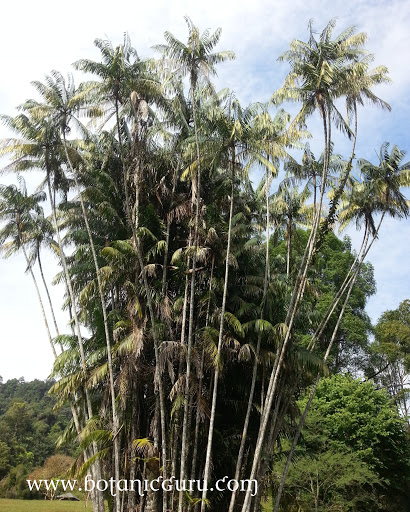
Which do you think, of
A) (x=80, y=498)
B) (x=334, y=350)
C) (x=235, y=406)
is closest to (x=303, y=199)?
(x=235, y=406)

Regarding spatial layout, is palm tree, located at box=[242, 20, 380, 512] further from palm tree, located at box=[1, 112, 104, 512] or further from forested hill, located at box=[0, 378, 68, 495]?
forested hill, located at box=[0, 378, 68, 495]

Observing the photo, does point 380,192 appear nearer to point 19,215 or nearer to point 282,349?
point 282,349

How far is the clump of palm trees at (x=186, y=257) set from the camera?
1202cm

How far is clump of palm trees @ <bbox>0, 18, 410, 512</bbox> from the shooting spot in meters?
12.0

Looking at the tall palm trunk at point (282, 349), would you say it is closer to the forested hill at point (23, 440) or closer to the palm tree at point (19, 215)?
the palm tree at point (19, 215)

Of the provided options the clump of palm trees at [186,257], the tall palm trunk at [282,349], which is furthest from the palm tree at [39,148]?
the tall palm trunk at [282,349]

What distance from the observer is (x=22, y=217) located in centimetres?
1688

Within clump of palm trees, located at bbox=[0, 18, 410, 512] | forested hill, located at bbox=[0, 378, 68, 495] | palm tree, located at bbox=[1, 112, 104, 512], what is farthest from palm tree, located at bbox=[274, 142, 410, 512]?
forested hill, located at bbox=[0, 378, 68, 495]

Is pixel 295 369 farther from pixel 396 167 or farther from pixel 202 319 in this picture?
pixel 396 167

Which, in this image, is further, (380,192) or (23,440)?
(23,440)

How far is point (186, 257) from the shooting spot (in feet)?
44.1

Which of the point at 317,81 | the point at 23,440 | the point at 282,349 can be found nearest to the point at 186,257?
the point at 282,349

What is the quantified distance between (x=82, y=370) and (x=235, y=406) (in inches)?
178

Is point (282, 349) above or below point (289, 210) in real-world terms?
below
